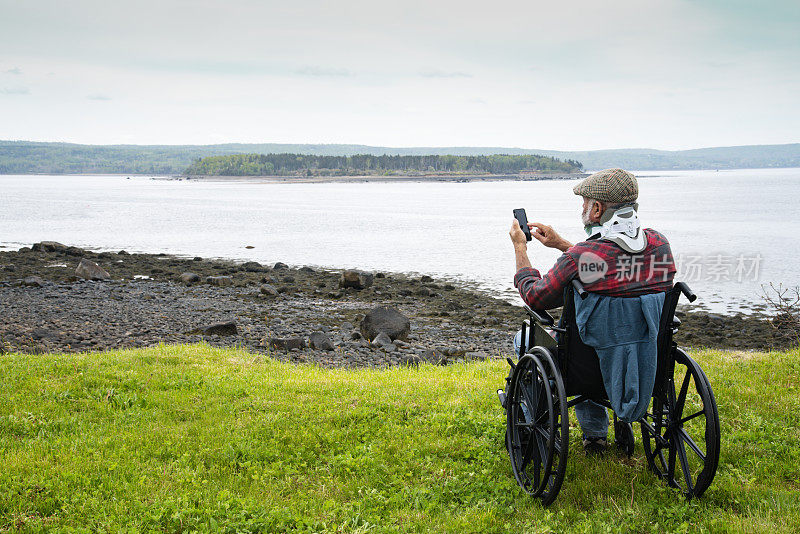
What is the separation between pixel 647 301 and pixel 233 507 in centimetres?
340

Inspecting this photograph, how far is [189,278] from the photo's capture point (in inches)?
1059

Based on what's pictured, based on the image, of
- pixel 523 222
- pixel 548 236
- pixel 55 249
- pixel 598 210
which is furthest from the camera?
pixel 55 249

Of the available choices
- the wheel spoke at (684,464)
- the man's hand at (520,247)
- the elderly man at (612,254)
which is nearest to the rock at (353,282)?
the man's hand at (520,247)

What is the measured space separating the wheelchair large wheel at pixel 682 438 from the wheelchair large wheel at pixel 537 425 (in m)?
0.79

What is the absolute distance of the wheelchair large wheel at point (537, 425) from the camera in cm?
436

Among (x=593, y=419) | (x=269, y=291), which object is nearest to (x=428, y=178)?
(x=269, y=291)

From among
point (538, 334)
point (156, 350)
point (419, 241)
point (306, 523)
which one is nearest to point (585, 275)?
point (538, 334)

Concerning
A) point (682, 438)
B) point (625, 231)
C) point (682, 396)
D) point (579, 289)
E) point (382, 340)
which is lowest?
point (382, 340)

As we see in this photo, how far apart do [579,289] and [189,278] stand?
24758mm

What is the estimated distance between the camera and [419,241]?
44.4 m

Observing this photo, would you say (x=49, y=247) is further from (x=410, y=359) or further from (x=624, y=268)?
(x=624, y=268)

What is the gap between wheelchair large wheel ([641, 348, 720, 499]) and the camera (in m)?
4.26

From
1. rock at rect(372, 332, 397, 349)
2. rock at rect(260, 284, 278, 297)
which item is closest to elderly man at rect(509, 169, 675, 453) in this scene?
Result: rock at rect(372, 332, 397, 349)

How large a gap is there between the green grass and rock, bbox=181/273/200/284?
61.4 ft
